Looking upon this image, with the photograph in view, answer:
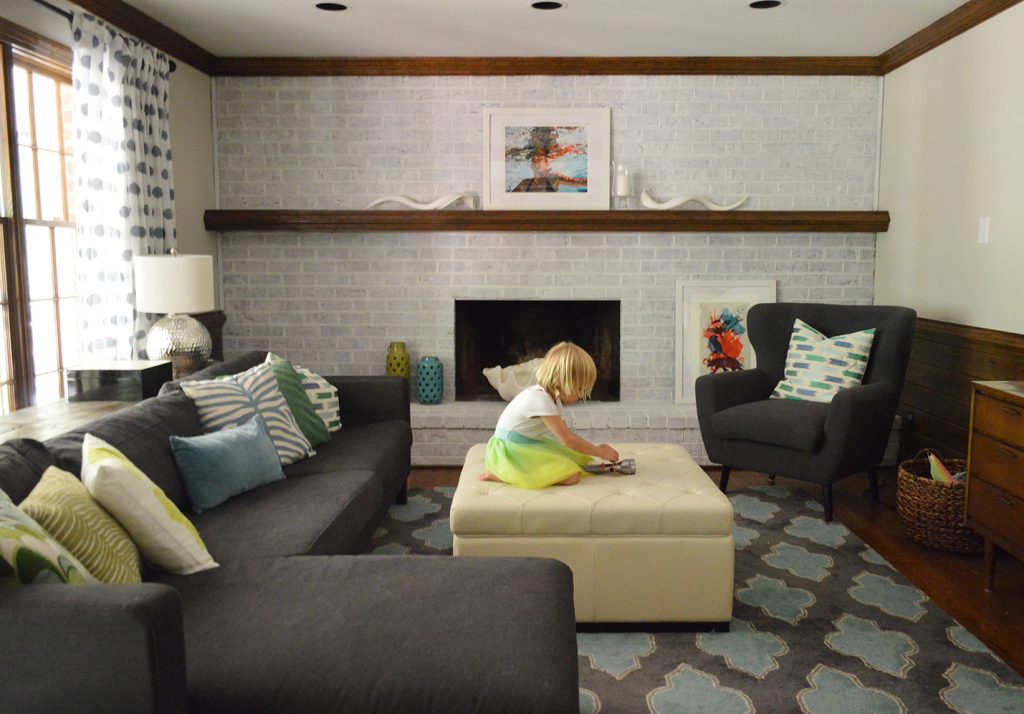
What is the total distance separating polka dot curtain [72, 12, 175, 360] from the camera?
12.1 feet

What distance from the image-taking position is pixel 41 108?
12.0 feet

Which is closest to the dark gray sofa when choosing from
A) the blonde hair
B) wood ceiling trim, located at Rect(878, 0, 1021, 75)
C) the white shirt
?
the white shirt

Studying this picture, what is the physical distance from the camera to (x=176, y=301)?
380 cm

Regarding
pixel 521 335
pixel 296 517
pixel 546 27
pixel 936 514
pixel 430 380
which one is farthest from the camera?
pixel 521 335

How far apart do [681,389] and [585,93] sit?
182 centimetres

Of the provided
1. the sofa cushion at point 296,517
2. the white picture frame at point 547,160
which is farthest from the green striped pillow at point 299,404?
the white picture frame at point 547,160

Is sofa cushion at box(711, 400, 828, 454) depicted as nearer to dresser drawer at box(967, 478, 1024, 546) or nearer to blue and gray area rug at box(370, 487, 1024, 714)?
blue and gray area rug at box(370, 487, 1024, 714)

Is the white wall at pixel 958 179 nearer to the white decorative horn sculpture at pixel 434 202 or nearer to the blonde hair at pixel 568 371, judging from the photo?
the blonde hair at pixel 568 371

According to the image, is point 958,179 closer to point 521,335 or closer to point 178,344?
point 521,335

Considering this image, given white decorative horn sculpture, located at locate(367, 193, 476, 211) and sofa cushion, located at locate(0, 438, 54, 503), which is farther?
white decorative horn sculpture, located at locate(367, 193, 476, 211)

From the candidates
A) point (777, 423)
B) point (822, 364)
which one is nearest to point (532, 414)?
point (777, 423)

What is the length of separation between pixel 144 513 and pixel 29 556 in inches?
17.9

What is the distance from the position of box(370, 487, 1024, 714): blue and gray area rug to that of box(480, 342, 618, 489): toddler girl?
523mm

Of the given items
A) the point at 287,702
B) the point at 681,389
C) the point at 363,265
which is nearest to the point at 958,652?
the point at 287,702
